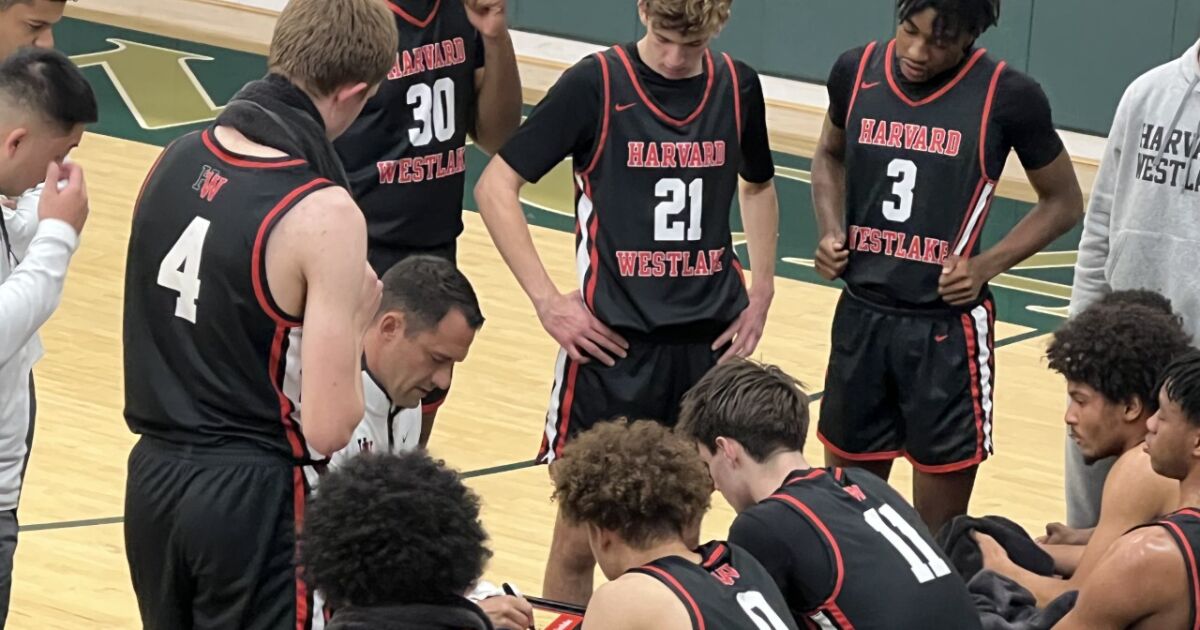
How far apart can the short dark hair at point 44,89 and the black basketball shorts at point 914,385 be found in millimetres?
2433

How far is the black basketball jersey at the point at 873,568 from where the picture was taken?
3871mm

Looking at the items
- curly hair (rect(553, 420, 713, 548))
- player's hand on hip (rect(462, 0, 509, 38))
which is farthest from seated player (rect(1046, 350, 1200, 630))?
player's hand on hip (rect(462, 0, 509, 38))

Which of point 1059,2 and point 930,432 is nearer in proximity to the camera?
point 930,432

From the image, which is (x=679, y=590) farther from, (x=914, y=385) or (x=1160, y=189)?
(x=1160, y=189)

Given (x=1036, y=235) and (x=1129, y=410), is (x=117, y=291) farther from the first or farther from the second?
(x=1129, y=410)

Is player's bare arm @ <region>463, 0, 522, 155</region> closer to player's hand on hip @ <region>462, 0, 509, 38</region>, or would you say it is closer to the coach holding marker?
player's hand on hip @ <region>462, 0, 509, 38</region>

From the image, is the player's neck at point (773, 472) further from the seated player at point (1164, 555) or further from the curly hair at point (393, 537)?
the curly hair at point (393, 537)

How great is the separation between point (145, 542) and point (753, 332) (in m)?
A: 1.99

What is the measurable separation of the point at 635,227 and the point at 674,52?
1.59 ft

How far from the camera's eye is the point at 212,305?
3.77 m

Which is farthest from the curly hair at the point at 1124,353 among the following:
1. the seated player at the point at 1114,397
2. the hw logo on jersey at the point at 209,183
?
the hw logo on jersey at the point at 209,183

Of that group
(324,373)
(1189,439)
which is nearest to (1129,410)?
(1189,439)

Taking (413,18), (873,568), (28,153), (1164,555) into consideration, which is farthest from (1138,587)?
(413,18)

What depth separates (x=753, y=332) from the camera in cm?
530
